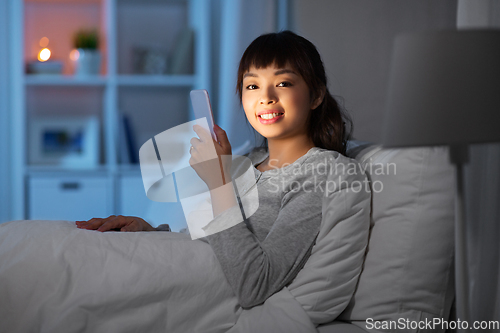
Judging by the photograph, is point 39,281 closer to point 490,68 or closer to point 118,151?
point 490,68

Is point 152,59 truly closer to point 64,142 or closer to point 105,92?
point 105,92

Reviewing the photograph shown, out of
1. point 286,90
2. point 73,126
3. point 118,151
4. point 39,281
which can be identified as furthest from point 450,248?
point 73,126

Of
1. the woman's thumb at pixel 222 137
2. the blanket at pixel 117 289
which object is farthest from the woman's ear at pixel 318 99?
the blanket at pixel 117 289

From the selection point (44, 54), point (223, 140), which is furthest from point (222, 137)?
point (44, 54)

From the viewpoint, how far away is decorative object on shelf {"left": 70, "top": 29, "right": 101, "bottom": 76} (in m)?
2.43

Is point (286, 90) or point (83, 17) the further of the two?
point (83, 17)

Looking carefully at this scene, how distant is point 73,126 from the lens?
2580 millimetres

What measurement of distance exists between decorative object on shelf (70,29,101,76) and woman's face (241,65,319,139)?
1.72 m

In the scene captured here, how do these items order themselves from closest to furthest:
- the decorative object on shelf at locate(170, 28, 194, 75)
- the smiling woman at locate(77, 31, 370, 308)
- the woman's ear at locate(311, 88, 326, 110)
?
the smiling woman at locate(77, 31, 370, 308), the woman's ear at locate(311, 88, 326, 110), the decorative object on shelf at locate(170, 28, 194, 75)

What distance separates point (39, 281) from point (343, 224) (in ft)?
1.76

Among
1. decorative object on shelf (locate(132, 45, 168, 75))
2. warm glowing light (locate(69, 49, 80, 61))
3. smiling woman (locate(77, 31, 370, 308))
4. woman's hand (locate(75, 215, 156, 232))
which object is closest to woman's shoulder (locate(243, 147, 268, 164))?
smiling woman (locate(77, 31, 370, 308))

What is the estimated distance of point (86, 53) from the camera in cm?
243

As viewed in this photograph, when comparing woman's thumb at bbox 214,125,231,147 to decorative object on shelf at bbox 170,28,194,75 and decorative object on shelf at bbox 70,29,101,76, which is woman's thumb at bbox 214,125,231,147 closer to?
decorative object on shelf at bbox 170,28,194,75

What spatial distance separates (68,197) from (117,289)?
Answer: 6.02ft
